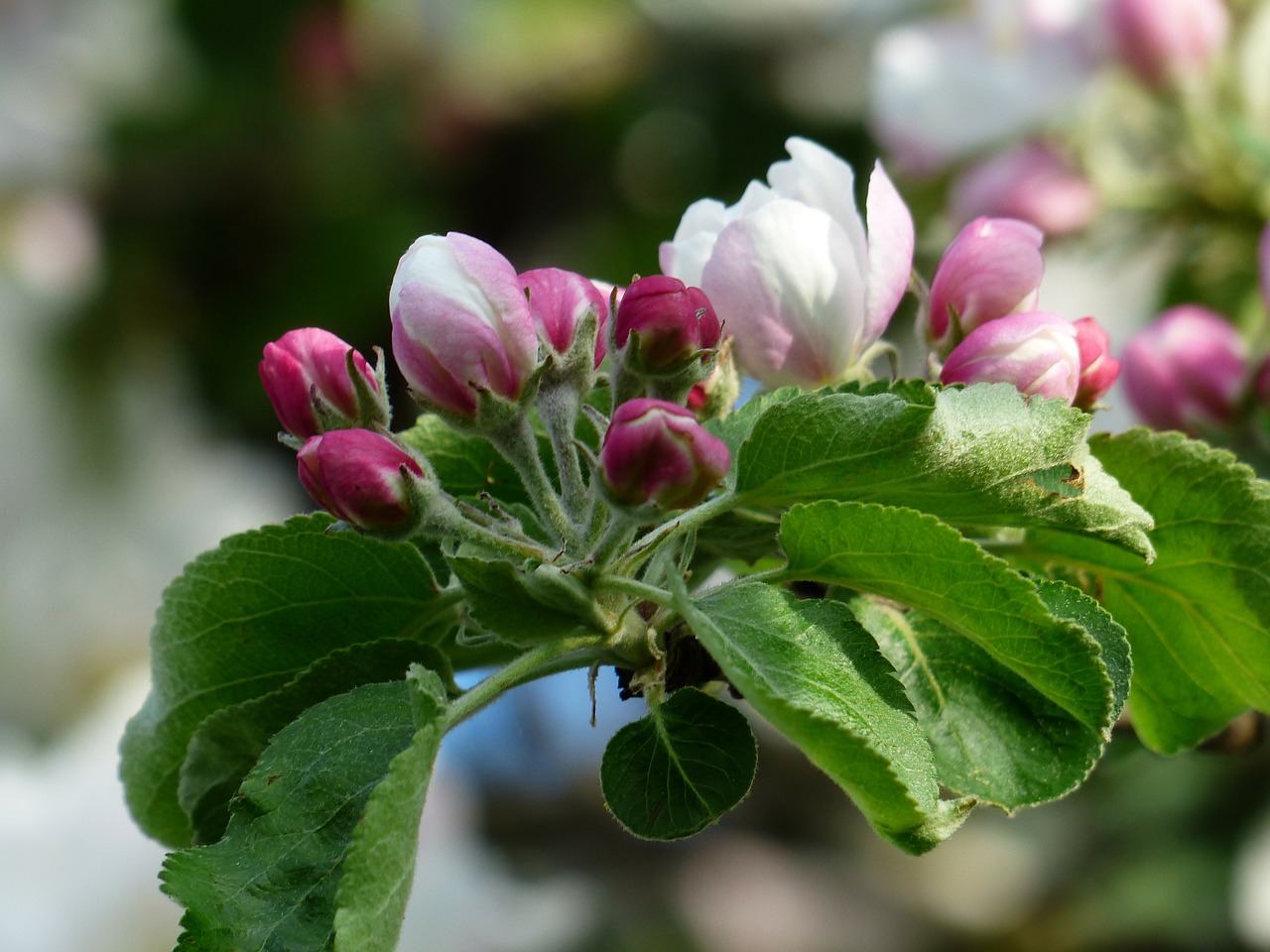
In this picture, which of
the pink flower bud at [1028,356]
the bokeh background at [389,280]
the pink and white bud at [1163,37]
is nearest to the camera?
the pink flower bud at [1028,356]

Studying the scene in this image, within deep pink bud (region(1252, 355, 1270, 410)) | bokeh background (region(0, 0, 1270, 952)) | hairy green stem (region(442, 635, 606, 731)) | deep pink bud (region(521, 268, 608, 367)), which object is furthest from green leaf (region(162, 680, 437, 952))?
bokeh background (region(0, 0, 1270, 952))

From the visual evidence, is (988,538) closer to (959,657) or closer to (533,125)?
(959,657)

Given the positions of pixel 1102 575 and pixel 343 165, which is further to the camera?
pixel 343 165

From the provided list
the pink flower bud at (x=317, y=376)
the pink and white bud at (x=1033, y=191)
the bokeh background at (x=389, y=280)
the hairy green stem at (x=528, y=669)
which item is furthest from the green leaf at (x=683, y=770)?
the bokeh background at (x=389, y=280)

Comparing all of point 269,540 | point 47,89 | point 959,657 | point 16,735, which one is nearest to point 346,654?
point 269,540

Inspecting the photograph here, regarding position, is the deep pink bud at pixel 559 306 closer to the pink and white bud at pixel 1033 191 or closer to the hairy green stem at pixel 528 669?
the hairy green stem at pixel 528 669

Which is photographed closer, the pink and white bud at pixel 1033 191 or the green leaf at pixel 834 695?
the green leaf at pixel 834 695

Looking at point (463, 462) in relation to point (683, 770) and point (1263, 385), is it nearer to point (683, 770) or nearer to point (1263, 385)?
point (683, 770)
